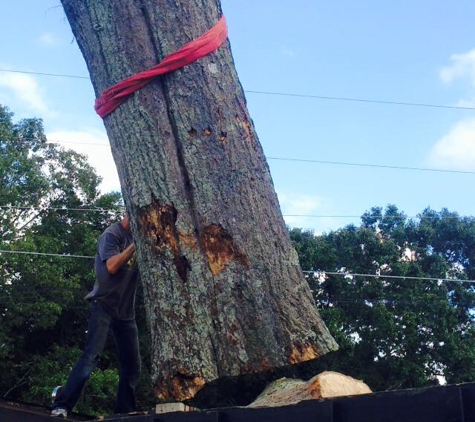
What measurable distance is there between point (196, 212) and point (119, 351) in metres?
1.15

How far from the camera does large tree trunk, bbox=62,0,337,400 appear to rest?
315cm

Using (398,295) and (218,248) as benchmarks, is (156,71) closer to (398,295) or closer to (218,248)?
(218,248)

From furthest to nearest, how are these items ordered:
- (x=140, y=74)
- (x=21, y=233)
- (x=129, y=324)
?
(x=21, y=233)
(x=129, y=324)
(x=140, y=74)

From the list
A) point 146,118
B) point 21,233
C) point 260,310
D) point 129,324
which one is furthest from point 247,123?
point 21,233

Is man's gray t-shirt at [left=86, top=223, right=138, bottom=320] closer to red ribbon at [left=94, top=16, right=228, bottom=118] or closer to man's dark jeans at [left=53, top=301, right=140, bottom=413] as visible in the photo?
man's dark jeans at [left=53, top=301, right=140, bottom=413]

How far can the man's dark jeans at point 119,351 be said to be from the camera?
151 inches

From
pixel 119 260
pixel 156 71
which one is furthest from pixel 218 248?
pixel 156 71

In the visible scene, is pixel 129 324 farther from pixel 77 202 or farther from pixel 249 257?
pixel 77 202

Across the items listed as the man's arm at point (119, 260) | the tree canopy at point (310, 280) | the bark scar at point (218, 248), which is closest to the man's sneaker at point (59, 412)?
the man's arm at point (119, 260)

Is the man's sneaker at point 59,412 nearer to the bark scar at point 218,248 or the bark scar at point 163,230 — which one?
the bark scar at point 163,230

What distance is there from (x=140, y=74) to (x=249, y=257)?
92 cm

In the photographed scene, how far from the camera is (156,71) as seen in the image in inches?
132

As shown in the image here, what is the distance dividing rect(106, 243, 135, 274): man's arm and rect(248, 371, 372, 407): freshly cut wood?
99 cm

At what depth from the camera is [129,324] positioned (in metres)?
4.00
